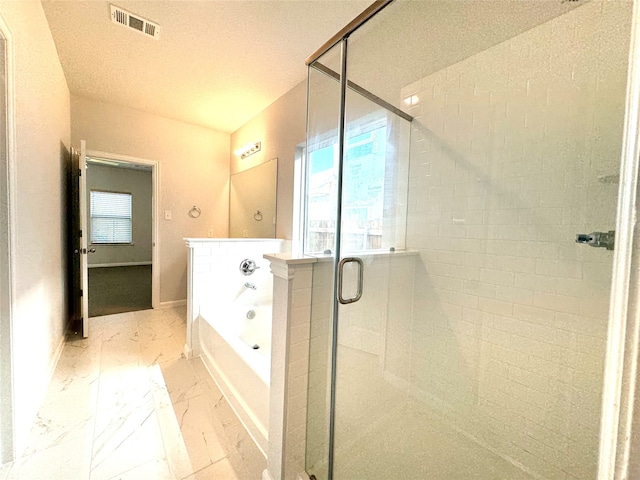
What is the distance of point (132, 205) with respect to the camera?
6.28m

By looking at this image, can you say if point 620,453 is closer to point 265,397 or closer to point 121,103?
point 265,397

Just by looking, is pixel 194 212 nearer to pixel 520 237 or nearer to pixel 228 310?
pixel 228 310

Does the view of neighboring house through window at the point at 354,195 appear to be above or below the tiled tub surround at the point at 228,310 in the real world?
above

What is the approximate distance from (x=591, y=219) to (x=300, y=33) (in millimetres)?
2094

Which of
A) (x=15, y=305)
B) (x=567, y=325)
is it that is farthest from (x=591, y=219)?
(x=15, y=305)

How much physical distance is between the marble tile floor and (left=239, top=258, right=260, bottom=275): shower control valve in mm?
831

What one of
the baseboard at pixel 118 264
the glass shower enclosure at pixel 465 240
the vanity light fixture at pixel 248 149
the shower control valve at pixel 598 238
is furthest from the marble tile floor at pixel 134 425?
the baseboard at pixel 118 264

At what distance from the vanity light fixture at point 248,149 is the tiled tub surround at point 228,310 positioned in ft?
4.38

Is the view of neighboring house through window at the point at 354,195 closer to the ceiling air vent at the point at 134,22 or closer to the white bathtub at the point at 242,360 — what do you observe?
the white bathtub at the point at 242,360

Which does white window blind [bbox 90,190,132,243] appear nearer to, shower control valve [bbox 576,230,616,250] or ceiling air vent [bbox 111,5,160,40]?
ceiling air vent [bbox 111,5,160,40]

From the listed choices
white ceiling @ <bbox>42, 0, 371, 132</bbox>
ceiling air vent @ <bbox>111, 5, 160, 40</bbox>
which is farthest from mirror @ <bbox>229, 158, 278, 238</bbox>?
ceiling air vent @ <bbox>111, 5, 160, 40</bbox>

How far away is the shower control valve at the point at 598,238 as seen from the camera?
799 mm

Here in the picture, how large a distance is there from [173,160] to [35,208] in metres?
A: 2.05

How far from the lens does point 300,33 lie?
1912mm
